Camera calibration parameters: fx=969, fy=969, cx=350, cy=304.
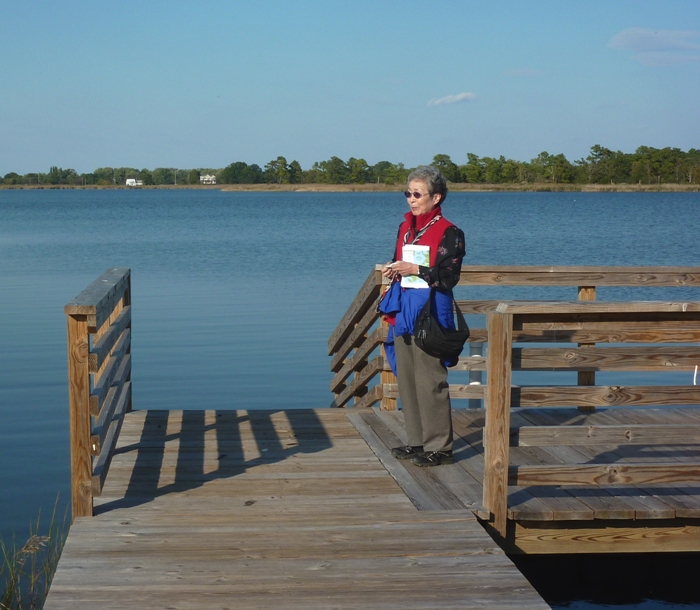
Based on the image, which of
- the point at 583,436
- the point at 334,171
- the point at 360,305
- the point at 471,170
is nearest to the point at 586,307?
the point at 583,436

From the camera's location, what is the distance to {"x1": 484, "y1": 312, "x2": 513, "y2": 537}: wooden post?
4.25 meters

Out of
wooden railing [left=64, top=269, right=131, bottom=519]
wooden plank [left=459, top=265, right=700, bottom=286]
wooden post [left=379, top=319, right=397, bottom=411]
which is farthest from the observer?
wooden post [left=379, top=319, right=397, bottom=411]

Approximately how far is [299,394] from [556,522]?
6.74 metres

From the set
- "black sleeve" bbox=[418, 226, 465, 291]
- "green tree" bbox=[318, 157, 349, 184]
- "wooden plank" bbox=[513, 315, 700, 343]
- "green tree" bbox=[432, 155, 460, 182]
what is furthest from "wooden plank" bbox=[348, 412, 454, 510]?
"green tree" bbox=[318, 157, 349, 184]

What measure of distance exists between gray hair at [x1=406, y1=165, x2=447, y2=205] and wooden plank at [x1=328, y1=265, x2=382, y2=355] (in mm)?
1418

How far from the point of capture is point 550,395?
4.39 metres

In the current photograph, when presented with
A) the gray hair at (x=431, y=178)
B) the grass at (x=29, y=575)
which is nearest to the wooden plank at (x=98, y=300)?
the grass at (x=29, y=575)

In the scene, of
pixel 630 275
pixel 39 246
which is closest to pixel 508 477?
pixel 630 275

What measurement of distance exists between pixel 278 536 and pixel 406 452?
1.43m

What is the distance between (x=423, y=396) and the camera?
208 inches

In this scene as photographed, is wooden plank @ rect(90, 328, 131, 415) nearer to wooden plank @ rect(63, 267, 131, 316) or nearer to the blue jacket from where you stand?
wooden plank @ rect(63, 267, 131, 316)

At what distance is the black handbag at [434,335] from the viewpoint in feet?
16.6

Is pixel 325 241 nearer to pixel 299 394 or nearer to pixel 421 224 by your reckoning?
pixel 299 394

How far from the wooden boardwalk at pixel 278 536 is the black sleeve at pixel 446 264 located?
3.47 feet
